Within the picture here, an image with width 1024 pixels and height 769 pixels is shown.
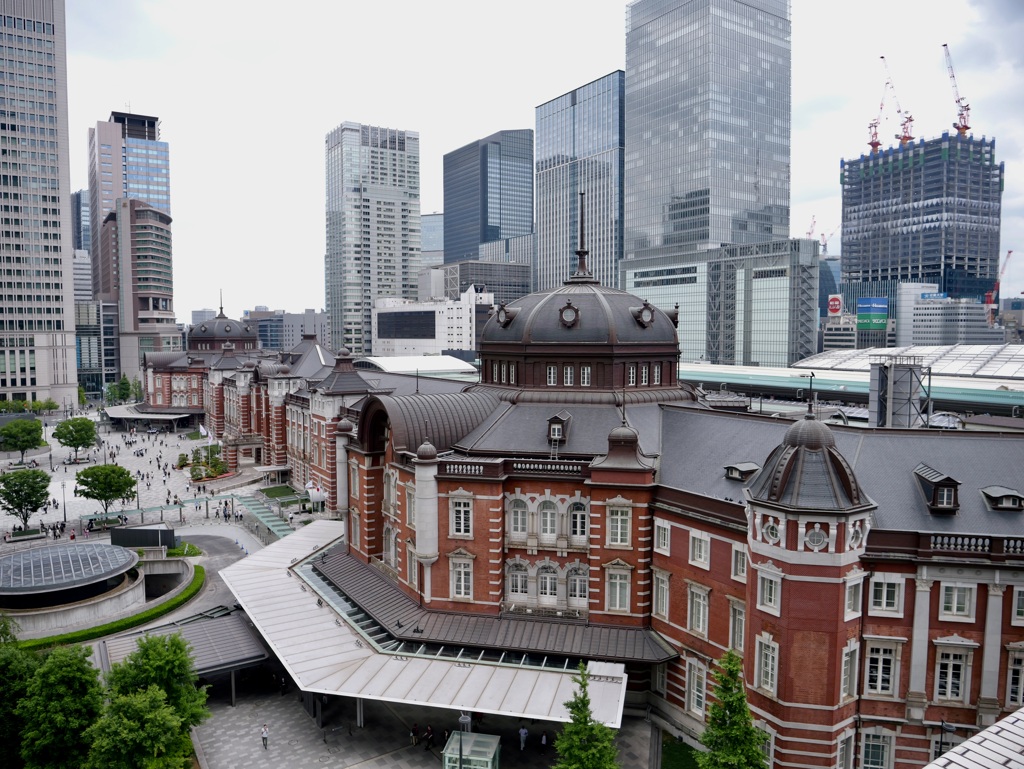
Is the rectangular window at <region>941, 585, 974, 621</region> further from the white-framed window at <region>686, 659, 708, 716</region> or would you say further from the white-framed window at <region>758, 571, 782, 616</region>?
the white-framed window at <region>686, 659, 708, 716</region>

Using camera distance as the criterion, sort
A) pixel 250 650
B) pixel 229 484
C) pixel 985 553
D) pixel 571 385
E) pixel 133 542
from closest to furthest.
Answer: pixel 985 553
pixel 250 650
pixel 571 385
pixel 133 542
pixel 229 484

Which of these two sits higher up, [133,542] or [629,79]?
[629,79]

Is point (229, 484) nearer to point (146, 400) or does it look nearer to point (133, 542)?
point (133, 542)

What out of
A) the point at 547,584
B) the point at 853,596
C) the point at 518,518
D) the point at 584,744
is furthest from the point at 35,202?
the point at 853,596

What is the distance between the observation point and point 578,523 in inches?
1722

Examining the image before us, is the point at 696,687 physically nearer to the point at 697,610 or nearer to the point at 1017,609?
the point at 697,610

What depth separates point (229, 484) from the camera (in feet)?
321

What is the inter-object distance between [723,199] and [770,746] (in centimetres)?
15168

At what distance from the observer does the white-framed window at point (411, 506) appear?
45828 millimetres

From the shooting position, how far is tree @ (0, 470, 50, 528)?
73.2 meters

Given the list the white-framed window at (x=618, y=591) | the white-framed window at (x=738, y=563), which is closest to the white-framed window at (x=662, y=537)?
the white-framed window at (x=618, y=591)

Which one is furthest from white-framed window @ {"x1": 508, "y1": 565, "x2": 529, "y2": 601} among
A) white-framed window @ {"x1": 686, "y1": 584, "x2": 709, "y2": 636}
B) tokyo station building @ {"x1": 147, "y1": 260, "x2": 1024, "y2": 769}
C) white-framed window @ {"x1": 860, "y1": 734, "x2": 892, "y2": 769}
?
white-framed window @ {"x1": 860, "y1": 734, "x2": 892, "y2": 769}

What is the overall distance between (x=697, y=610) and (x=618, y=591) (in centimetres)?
513

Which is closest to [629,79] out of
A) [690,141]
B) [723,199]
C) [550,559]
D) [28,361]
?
[690,141]
